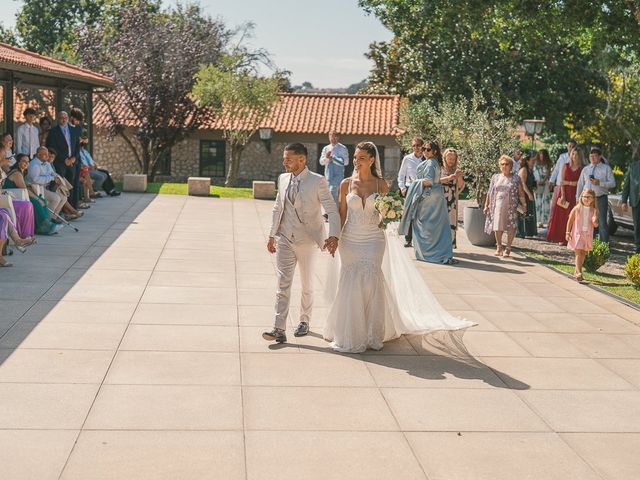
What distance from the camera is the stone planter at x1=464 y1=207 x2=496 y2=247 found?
16578mm

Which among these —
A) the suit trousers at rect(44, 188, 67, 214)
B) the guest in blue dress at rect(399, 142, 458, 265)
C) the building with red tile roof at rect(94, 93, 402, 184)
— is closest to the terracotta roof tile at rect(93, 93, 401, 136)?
the building with red tile roof at rect(94, 93, 402, 184)

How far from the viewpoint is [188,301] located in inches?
401

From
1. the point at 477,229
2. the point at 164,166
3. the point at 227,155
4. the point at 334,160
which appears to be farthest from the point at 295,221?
the point at 164,166

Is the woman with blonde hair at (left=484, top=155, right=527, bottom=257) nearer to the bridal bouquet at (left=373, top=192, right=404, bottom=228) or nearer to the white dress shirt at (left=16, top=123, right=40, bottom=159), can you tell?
the bridal bouquet at (left=373, top=192, right=404, bottom=228)

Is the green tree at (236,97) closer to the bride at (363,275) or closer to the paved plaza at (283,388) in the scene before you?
the paved plaza at (283,388)

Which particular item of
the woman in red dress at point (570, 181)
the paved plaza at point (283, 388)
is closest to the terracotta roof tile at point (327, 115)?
the woman in red dress at point (570, 181)

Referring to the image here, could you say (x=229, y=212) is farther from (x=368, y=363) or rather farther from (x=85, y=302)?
(x=368, y=363)

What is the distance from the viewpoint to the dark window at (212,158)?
3731 centimetres

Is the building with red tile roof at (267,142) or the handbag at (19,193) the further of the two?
the building with red tile roof at (267,142)

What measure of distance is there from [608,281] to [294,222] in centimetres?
663

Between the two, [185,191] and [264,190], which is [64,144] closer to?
[264,190]

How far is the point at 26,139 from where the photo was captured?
1645 centimetres

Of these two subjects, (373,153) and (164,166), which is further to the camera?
(164,166)

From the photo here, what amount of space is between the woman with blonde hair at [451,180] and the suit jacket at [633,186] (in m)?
3.23
